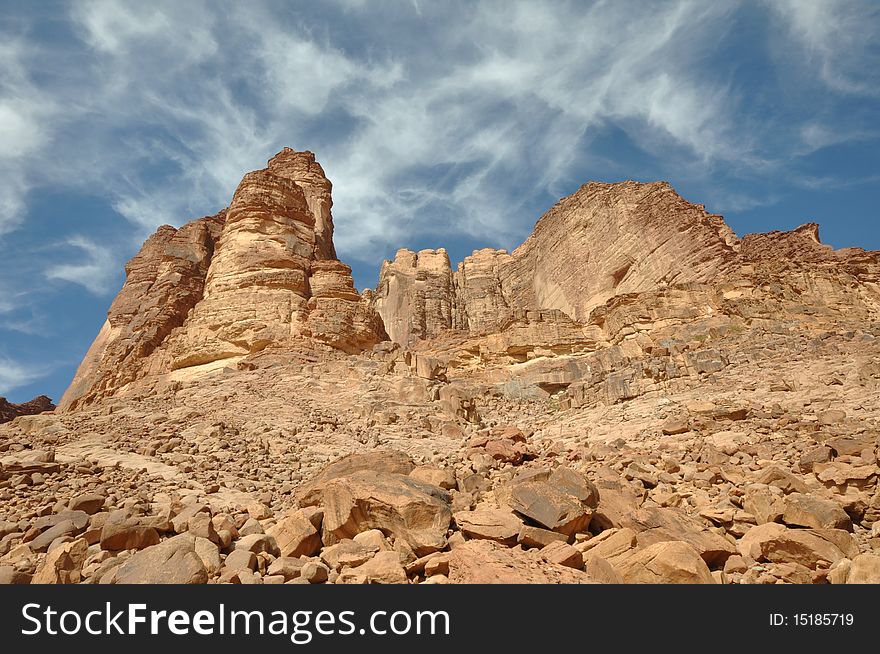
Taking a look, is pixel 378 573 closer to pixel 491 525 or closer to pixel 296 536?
pixel 296 536

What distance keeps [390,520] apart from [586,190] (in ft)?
147

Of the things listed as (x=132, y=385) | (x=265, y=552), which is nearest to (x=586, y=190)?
(x=132, y=385)

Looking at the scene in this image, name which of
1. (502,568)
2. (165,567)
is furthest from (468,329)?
(165,567)

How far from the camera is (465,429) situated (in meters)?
16.0

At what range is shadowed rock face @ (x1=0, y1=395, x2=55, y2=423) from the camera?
43062 millimetres

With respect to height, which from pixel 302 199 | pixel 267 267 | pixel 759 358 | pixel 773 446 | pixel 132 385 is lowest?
pixel 773 446

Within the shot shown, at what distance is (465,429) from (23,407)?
158 feet

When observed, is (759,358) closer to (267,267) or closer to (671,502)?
(671,502)

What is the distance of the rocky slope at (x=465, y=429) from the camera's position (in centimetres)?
576

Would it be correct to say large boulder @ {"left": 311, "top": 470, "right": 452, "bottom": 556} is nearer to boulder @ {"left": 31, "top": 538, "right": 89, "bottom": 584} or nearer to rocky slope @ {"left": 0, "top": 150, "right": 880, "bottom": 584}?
rocky slope @ {"left": 0, "top": 150, "right": 880, "bottom": 584}

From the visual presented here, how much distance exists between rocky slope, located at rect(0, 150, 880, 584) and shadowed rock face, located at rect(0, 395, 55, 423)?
1719cm

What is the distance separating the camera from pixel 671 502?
303 inches

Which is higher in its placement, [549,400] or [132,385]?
[132,385]

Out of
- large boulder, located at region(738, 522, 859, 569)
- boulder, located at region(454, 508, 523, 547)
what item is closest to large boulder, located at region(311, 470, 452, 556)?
boulder, located at region(454, 508, 523, 547)
